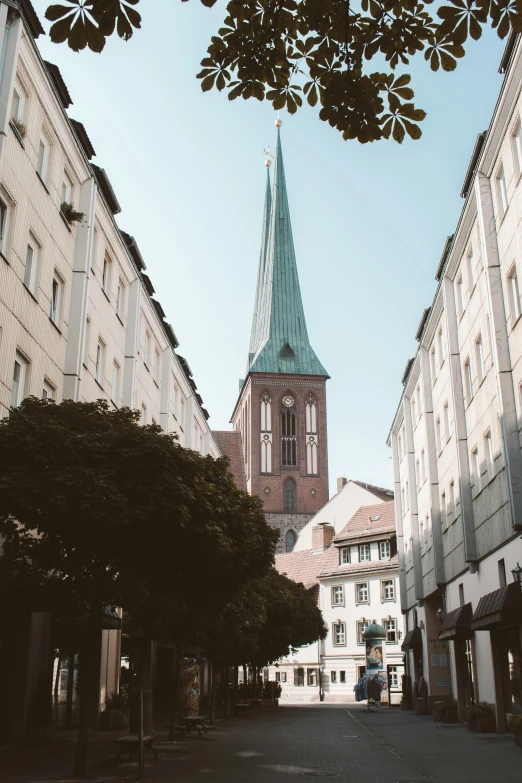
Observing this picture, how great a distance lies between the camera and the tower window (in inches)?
4003

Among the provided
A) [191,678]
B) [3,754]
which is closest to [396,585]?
[191,678]

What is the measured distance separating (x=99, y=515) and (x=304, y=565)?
6229cm

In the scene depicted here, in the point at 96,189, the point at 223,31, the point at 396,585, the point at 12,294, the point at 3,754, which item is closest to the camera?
the point at 223,31

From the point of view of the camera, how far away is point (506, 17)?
538cm

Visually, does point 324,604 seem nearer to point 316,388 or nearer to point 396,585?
point 396,585

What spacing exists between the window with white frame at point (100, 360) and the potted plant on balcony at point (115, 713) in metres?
9.50

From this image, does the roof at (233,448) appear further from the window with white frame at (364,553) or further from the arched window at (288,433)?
the arched window at (288,433)

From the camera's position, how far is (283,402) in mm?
104312

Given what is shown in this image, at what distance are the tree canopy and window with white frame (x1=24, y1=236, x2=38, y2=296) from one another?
14.6ft

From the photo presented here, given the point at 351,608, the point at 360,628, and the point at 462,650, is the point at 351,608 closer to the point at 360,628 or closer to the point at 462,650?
the point at 360,628

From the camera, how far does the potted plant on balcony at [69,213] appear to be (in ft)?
74.0

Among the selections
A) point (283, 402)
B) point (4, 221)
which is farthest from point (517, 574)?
point (283, 402)

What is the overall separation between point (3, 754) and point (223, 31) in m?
14.7

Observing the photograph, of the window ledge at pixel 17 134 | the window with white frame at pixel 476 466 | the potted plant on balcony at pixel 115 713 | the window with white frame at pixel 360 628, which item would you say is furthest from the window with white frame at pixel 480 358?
the window with white frame at pixel 360 628
